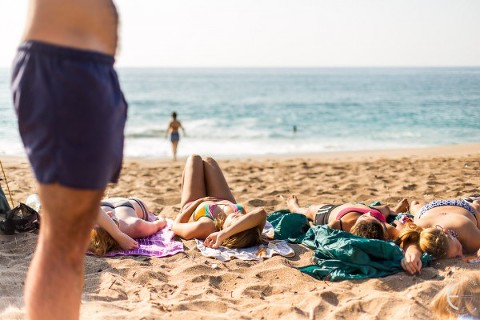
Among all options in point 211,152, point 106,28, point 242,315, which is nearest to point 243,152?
point 211,152

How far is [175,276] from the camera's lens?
4055mm

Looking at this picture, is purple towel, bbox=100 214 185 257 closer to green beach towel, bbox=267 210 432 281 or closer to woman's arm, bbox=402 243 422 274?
green beach towel, bbox=267 210 432 281

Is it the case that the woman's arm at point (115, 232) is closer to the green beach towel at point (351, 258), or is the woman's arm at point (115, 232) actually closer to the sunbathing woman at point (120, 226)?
the sunbathing woman at point (120, 226)

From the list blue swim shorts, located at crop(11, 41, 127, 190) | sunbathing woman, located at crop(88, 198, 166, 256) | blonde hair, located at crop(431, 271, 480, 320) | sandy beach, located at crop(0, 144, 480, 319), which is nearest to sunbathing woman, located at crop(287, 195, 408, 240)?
sandy beach, located at crop(0, 144, 480, 319)

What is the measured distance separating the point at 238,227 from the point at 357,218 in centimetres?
108

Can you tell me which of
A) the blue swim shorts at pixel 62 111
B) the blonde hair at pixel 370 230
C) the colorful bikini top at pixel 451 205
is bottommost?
the blonde hair at pixel 370 230

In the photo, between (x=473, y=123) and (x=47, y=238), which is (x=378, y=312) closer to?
(x=47, y=238)

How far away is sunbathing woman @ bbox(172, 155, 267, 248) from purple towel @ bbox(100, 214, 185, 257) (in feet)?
0.42

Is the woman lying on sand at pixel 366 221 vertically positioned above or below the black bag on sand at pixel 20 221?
above

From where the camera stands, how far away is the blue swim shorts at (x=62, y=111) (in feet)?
5.60

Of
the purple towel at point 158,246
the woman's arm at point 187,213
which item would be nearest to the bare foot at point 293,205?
the woman's arm at point 187,213

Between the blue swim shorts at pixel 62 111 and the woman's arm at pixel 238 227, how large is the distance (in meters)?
2.95

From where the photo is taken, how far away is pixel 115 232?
464 cm

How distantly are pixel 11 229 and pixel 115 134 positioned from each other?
11.6ft
